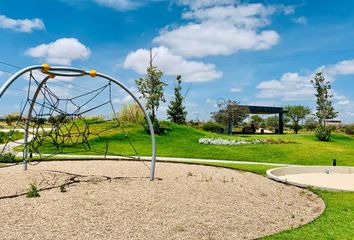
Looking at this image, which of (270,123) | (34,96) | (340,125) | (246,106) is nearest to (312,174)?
(34,96)

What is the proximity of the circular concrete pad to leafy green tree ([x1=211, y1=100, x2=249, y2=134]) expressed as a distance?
22.1 metres

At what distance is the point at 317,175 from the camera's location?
1405 cm

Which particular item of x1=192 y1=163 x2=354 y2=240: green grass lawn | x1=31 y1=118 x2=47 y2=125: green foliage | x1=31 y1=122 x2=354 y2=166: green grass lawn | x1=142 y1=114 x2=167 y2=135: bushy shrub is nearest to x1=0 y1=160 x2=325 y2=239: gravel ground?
x1=192 y1=163 x2=354 y2=240: green grass lawn

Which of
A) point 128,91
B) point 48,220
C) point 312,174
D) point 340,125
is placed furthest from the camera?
point 340,125

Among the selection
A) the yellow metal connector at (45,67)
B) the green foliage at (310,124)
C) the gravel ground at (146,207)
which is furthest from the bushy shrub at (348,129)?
the yellow metal connector at (45,67)

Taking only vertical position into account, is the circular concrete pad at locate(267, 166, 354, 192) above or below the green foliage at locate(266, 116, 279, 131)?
below

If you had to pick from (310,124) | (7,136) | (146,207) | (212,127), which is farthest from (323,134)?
(310,124)

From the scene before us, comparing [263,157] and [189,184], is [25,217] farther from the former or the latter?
[263,157]

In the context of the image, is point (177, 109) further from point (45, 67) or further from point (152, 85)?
point (45, 67)

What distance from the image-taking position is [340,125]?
149 ft

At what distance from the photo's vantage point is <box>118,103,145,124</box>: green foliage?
89.1ft

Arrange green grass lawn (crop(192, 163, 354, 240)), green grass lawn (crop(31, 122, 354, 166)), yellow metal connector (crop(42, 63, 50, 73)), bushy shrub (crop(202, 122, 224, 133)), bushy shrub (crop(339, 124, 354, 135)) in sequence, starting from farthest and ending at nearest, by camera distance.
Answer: bushy shrub (crop(339, 124, 354, 135))
bushy shrub (crop(202, 122, 224, 133))
green grass lawn (crop(31, 122, 354, 166))
yellow metal connector (crop(42, 63, 50, 73))
green grass lawn (crop(192, 163, 354, 240))

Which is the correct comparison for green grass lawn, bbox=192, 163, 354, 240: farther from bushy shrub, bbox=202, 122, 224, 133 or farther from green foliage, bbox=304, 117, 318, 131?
green foliage, bbox=304, 117, 318, 131

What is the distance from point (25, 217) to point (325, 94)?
3234cm
